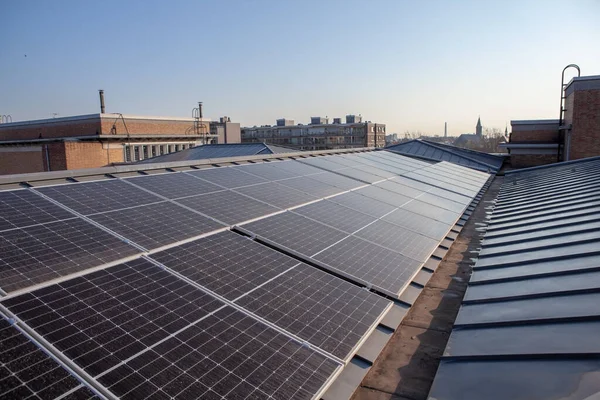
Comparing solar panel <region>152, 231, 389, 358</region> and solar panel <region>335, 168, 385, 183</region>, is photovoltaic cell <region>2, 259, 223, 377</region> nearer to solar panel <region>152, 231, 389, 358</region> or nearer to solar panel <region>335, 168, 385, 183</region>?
solar panel <region>152, 231, 389, 358</region>

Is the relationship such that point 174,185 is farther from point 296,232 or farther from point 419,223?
point 419,223

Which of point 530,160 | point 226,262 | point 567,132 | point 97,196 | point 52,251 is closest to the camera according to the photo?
point 52,251

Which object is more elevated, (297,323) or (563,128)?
(563,128)

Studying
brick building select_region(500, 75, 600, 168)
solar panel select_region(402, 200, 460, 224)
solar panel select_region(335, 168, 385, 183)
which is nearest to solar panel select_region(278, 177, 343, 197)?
solar panel select_region(402, 200, 460, 224)

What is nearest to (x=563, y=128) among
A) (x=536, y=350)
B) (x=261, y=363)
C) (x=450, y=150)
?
(x=450, y=150)

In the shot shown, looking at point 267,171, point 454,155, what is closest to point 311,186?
point 267,171

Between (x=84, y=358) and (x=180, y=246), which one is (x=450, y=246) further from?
(x=84, y=358)
